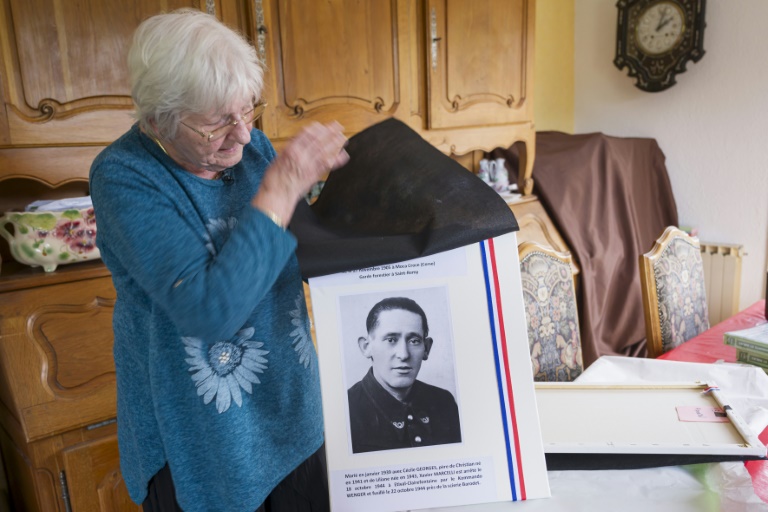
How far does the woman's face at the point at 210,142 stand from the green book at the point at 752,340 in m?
1.20

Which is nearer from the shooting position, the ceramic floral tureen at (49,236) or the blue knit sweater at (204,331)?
the blue knit sweater at (204,331)

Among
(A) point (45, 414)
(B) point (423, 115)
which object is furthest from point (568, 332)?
A: (A) point (45, 414)

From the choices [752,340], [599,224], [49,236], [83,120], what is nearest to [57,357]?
[49,236]

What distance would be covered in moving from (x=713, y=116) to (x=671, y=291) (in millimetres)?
1506

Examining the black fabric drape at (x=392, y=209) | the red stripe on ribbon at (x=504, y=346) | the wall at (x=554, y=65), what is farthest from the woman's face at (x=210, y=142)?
the wall at (x=554, y=65)

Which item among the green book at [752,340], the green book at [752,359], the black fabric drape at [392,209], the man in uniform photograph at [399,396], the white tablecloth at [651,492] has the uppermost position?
the black fabric drape at [392,209]

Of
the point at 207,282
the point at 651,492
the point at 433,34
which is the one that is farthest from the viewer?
the point at 433,34

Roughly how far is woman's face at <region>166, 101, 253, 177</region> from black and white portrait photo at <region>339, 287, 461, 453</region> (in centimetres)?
29

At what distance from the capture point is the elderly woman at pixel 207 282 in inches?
28.4

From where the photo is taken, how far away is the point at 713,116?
2.86 meters

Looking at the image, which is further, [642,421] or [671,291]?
[671,291]

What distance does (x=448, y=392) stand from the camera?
76 centimetres

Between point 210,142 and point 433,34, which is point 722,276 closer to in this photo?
point 433,34

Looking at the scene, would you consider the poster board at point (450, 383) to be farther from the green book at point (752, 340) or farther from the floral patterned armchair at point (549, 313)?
the green book at point (752, 340)
